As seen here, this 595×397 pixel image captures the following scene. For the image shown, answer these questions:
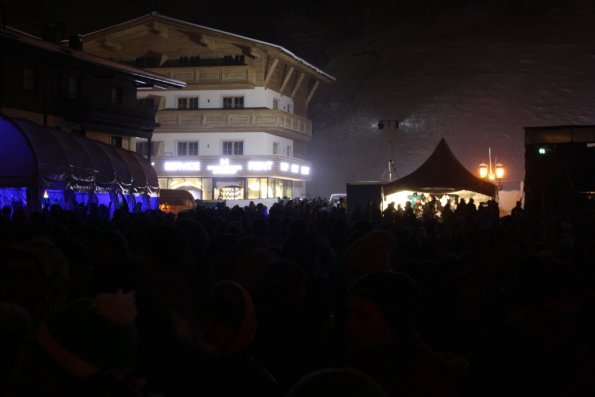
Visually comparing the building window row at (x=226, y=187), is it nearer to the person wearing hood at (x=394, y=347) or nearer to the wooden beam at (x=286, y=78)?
the wooden beam at (x=286, y=78)

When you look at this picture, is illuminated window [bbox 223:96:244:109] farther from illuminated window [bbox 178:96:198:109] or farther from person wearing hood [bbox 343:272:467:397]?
person wearing hood [bbox 343:272:467:397]

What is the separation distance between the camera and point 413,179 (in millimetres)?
22391

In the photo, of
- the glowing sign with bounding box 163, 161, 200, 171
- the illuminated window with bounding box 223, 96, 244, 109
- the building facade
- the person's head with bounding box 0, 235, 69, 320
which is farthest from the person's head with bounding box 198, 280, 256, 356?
the illuminated window with bounding box 223, 96, 244, 109

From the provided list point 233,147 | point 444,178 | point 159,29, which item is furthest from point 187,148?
point 444,178

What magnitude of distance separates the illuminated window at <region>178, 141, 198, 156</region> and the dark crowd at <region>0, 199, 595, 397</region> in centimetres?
4193

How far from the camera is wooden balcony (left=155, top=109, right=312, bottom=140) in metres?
46.3

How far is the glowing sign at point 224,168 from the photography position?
45.8m

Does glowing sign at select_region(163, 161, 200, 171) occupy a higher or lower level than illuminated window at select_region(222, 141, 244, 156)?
lower

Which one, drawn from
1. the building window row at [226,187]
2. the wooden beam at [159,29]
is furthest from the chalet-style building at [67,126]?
the wooden beam at [159,29]

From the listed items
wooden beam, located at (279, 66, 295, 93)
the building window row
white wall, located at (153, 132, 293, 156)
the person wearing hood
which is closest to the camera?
the person wearing hood

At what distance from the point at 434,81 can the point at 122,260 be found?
240 feet

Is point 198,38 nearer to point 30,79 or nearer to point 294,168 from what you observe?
point 294,168

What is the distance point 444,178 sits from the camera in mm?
21781

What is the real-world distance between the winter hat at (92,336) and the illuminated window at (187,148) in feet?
151
